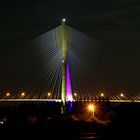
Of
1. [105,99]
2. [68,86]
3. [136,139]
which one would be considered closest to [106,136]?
[136,139]

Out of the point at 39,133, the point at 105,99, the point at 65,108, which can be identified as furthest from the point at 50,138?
the point at 105,99

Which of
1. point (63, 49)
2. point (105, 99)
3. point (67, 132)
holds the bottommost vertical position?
point (105, 99)

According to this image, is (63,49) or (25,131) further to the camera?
(63,49)

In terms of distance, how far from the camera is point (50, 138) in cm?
1260

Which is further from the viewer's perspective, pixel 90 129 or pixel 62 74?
pixel 62 74

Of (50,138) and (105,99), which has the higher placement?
(50,138)

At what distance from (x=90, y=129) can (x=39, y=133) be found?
2.26 meters

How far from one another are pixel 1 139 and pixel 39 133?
5.42 ft

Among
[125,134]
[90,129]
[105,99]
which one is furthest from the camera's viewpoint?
[105,99]

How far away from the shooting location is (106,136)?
12.6m

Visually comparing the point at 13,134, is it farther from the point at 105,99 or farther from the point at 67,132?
the point at 105,99

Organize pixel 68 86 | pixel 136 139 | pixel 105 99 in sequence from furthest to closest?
pixel 105 99, pixel 68 86, pixel 136 139

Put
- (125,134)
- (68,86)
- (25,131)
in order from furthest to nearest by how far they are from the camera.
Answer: (68,86) < (25,131) < (125,134)

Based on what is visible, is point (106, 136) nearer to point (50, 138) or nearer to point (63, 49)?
point (50, 138)
